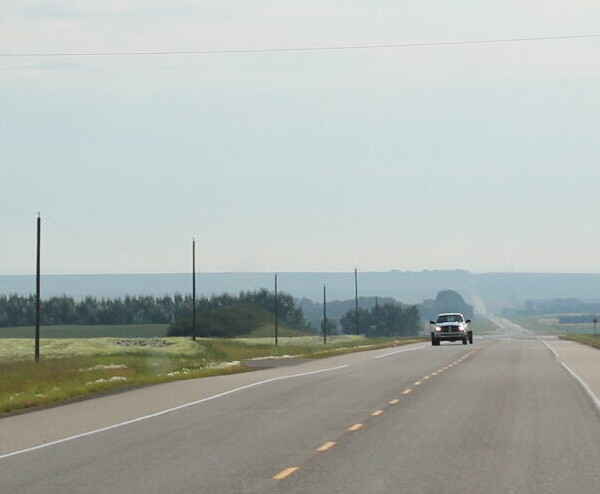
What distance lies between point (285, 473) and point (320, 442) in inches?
151

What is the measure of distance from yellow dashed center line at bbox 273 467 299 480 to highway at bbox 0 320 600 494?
22 mm

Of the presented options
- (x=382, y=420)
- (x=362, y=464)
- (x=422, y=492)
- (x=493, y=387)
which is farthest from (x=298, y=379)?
(x=422, y=492)

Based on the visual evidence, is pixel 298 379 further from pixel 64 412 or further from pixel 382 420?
pixel 382 420

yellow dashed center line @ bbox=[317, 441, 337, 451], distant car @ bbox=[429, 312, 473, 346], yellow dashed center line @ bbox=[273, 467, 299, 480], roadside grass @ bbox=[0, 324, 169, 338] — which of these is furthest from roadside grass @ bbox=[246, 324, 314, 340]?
yellow dashed center line @ bbox=[273, 467, 299, 480]

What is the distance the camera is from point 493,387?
33.2m

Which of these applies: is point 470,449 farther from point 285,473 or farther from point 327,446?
point 285,473

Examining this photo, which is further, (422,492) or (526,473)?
(526,473)

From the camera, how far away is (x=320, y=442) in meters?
19.1

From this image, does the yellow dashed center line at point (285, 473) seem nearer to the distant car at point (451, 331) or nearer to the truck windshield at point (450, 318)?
the distant car at point (451, 331)

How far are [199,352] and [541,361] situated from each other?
25.9 metres

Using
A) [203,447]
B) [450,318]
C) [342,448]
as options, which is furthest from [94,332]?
[342,448]

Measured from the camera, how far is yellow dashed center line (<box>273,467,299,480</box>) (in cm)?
1491

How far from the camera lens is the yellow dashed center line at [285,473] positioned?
1491 cm

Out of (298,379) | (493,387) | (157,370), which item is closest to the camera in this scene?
(493,387)
